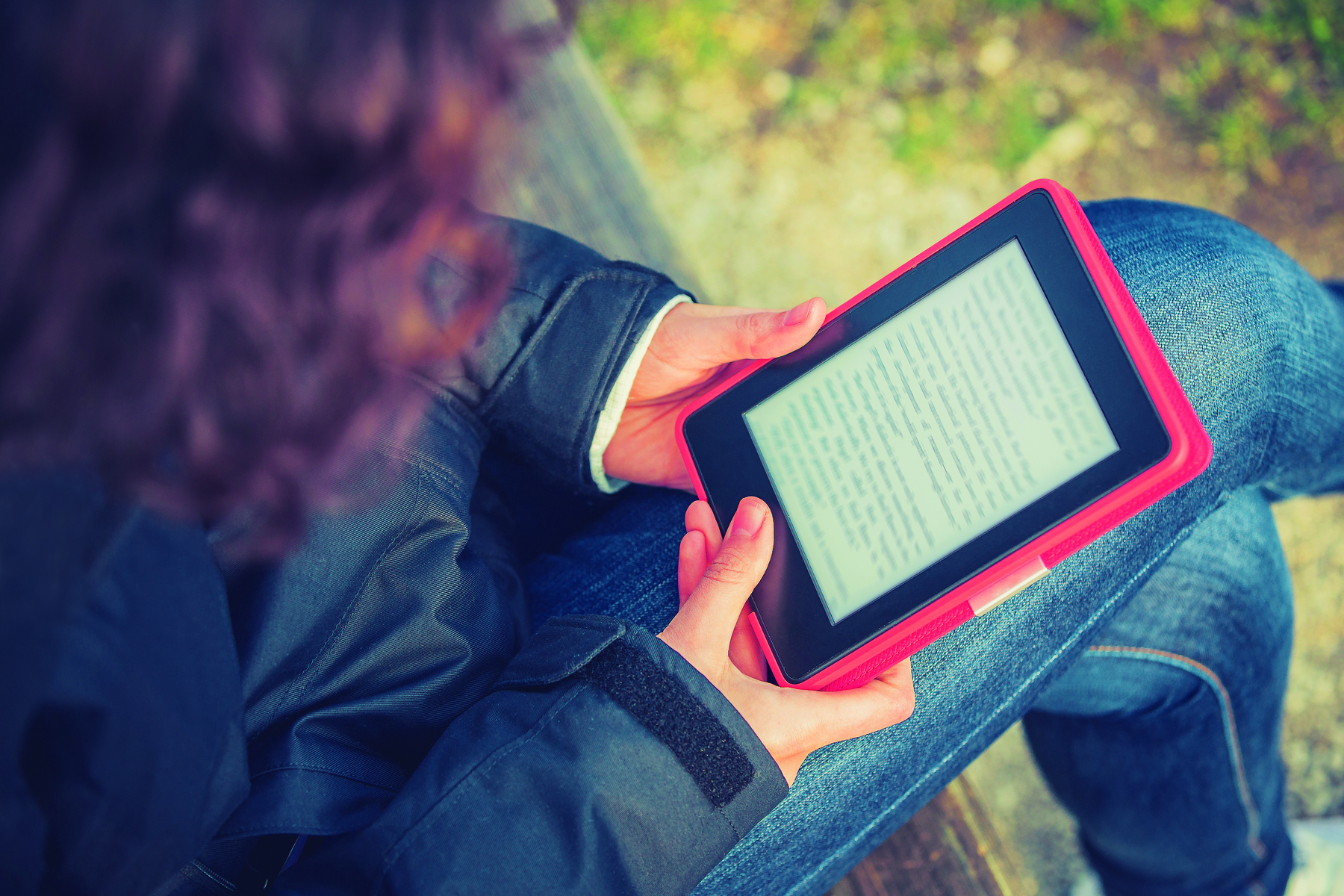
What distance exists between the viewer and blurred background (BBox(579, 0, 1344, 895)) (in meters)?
1.44

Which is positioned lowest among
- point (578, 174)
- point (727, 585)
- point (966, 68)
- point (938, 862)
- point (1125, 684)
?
point (938, 862)

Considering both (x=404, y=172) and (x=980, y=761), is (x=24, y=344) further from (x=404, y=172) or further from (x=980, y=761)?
(x=980, y=761)

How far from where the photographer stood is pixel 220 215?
0.36 m

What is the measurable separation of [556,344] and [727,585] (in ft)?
1.01

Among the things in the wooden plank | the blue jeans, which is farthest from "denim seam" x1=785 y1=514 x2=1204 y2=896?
the wooden plank

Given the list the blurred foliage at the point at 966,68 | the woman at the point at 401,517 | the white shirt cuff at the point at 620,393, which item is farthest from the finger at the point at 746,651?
the blurred foliage at the point at 966,68

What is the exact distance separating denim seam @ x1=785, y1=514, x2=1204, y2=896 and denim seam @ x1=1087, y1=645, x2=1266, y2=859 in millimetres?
145

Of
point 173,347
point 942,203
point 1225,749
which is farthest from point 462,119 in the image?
point 942,203

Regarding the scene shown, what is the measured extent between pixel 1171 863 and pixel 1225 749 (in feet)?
0.57

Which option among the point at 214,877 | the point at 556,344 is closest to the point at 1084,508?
the point at 556,344

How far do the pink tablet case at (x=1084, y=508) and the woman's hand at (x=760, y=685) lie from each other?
0.03 m

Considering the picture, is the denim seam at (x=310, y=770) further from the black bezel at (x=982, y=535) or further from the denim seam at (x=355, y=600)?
the black bezel at (x=982, y=535)

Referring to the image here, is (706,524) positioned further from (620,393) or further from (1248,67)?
(1248,67)

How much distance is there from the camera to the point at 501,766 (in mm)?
572
